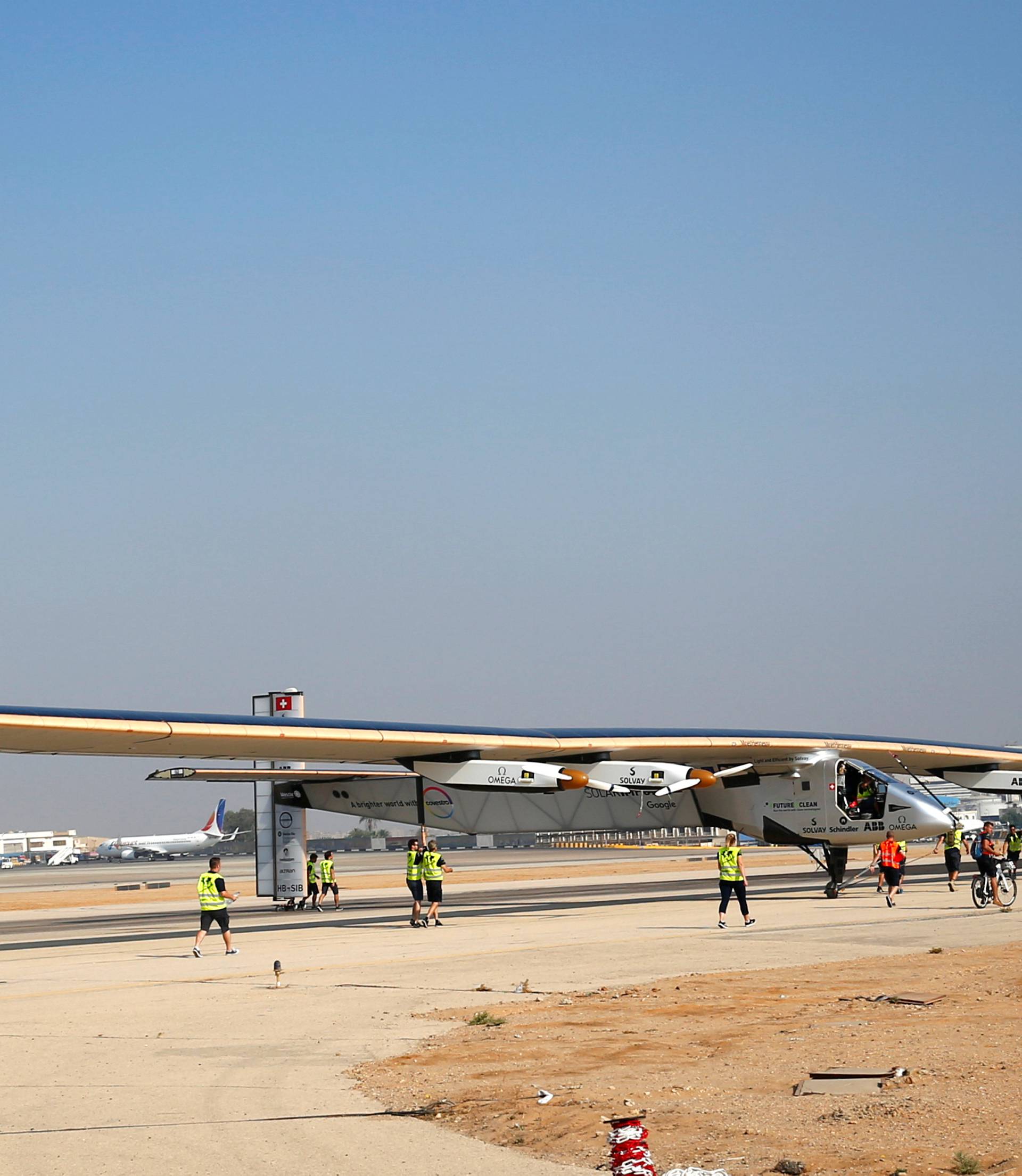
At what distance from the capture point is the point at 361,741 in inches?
1128

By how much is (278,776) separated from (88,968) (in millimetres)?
13337

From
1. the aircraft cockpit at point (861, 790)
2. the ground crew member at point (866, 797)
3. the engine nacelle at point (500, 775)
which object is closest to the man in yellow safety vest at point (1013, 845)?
the aircraft cockpit at point (861, 790)

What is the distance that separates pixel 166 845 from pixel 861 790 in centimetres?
12802

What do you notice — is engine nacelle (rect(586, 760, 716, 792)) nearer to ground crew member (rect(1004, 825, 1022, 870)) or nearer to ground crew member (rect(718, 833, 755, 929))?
ground crew member (rect(718, 833, 755, 929))

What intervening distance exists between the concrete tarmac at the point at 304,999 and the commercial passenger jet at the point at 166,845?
4473 inches

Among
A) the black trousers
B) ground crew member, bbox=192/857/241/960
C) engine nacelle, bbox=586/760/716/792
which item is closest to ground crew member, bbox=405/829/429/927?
engine nacelle, bbox=586/760/716/792

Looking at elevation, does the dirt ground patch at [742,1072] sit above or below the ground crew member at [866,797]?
below

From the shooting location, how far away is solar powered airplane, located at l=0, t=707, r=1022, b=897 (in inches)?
1136

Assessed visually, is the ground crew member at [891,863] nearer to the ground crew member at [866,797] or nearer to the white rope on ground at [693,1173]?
the ground crew member at [866,797]

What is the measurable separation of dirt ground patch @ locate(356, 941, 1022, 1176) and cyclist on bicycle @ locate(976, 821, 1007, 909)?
12.0 metres

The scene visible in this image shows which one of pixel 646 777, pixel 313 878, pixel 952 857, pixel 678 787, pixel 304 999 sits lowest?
pixel 304 999

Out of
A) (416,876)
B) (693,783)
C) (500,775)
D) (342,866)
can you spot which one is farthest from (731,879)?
(342,866)

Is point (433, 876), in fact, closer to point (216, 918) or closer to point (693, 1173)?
point (216, 918)

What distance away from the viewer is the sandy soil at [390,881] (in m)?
56.9
